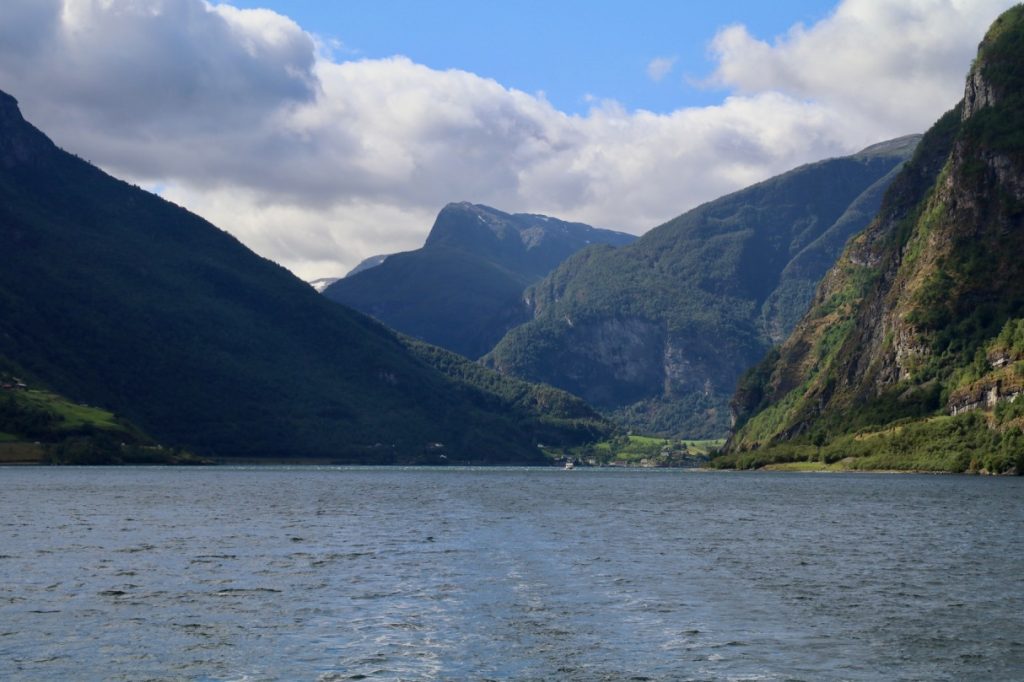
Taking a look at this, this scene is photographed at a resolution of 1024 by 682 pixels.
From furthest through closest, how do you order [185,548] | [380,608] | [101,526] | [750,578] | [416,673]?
[101,526]
[185,548]
[750,578]
[380,608]
[416,673]

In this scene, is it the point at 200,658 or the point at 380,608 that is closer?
the point at 200,658

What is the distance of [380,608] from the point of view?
210ft

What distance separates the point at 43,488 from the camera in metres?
194

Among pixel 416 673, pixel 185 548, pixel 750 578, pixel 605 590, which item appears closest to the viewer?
pixel 416 673

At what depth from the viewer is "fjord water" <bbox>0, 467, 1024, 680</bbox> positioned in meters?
50.5

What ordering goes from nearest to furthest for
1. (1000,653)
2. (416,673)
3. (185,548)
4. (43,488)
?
(416,673) < (1000,653) < (185,548) < (43,488)

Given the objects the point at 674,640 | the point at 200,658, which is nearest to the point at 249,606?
the point at 200,658

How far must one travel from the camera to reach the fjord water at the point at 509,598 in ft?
166

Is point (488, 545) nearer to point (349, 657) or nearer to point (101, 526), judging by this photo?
point (101, 526)

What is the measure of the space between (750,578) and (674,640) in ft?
75.3

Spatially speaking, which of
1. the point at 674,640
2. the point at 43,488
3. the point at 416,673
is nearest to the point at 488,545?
the point at 674,640

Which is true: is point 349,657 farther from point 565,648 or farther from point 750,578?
point 750,578

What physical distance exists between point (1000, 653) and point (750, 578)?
25648mm

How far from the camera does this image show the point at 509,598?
6838 centimetres
